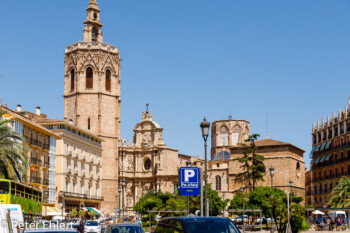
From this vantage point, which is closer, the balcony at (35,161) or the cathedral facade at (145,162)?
the balcony at (35,161)

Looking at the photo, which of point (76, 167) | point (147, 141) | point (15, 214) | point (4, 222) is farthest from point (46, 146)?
point (4, 222)

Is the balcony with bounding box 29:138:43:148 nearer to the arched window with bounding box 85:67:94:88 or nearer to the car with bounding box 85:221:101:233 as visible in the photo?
the car with bounding box 85:221:101:233

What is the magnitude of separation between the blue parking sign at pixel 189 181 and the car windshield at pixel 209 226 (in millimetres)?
9267

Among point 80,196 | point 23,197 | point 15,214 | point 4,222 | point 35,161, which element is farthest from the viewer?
point 80,196

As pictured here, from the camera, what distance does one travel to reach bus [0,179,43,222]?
2498cm

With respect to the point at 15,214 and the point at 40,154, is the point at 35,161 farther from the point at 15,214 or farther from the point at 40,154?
the point at 15,214

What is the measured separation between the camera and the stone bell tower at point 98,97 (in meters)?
94.1

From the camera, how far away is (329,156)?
83.1m

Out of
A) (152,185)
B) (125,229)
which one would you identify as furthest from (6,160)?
(152,185)

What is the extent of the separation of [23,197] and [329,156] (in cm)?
6144

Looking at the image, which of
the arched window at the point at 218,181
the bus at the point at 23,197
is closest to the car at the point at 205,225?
the bus at the point at 23,197

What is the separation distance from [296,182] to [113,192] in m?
27.8

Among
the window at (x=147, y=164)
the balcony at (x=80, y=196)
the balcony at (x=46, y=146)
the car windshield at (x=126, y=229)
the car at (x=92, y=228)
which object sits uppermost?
the balcony at (x=46, y=146)

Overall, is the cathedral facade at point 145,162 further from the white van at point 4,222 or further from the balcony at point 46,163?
the white van at point 4,222
